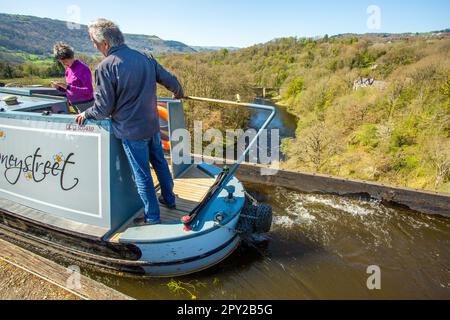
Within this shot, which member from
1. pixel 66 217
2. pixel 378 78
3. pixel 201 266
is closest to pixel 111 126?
pixel 66 217

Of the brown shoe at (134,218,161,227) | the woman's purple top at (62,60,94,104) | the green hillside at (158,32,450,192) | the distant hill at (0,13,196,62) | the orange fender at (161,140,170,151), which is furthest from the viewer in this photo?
the distant hill at (0,13,196,62)

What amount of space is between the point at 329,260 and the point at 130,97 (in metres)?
3.84

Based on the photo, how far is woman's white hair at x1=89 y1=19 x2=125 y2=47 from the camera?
2631 mm

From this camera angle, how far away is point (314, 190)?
6.54 m

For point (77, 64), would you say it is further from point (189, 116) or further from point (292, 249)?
point (189, 116)

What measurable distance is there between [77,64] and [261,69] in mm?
52106

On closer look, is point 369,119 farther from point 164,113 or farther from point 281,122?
point 164,113

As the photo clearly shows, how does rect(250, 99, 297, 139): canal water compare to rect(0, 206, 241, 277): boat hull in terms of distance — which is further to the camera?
rect(250, 99, 297, 139): canal water

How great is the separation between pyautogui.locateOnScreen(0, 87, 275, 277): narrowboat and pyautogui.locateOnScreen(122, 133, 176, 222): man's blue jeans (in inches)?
8.5

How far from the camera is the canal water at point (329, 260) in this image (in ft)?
12.6

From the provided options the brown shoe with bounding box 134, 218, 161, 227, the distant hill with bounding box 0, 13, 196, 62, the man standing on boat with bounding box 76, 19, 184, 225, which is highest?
the distant hill with bounding box 0, 13, 196, 62

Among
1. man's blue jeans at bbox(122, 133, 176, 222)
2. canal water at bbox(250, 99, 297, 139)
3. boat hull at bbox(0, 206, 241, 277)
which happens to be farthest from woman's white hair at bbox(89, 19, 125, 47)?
canal water at bbox(250, 99, 297, 139)

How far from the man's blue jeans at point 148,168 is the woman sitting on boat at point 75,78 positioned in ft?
5.55

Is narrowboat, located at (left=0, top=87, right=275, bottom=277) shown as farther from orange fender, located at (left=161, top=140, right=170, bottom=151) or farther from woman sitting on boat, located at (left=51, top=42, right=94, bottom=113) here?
orange fender, located at (left=161, top=140, right=170, bottom=151)
